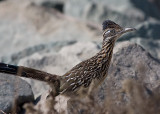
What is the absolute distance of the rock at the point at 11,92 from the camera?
5.35 metres

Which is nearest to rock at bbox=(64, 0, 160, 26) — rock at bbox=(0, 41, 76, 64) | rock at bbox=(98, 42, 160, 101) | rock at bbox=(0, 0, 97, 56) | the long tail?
rock at bbox=(0, 0, 97, 56)

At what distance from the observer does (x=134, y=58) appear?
6.07 m

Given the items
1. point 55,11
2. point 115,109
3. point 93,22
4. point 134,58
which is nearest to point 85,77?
point 134,58

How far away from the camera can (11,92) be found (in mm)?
5547

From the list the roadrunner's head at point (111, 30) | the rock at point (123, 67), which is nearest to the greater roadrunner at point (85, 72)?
the roadrunner's head at point (111, 30)

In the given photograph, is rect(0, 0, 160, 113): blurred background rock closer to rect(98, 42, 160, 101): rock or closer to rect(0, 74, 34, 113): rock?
A: rect(98, 42, 160, 101): rock

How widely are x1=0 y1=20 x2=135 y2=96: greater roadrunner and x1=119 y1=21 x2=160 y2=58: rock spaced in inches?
103

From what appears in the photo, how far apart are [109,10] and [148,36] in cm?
223

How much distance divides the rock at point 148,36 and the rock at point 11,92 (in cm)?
289

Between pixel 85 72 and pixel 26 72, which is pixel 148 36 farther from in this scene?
pixel 26 72

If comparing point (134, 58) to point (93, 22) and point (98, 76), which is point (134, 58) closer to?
point (98, 76)

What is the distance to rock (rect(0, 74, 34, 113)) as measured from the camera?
535cm

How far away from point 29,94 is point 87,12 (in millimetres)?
5887

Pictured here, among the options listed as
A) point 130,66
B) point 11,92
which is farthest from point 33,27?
point 11,92
